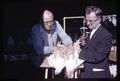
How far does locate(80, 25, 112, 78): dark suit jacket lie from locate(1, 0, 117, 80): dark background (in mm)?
728

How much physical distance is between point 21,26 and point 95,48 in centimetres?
168

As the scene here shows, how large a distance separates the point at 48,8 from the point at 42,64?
1.22m

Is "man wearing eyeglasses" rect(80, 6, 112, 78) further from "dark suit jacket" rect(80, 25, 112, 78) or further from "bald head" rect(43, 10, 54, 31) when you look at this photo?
"bald head" rect(43, 10, 54, 31)

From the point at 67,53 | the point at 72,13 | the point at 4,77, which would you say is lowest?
the point at 4,77

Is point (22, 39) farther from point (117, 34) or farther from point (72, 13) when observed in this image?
point (117, 34)

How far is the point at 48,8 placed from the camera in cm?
816

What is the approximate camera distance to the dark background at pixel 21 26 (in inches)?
320

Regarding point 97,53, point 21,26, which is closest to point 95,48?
point 97,53

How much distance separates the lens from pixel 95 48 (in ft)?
26.4

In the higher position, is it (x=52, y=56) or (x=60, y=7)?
(x=60, y=7)

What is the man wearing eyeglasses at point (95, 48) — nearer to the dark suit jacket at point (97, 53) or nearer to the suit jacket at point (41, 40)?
the dark suit jacket at point (97, 53)

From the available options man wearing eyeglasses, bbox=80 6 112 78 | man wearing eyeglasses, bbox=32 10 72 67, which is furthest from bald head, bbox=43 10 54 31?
man wearing eyeglasses, bbox=80 6 112 78

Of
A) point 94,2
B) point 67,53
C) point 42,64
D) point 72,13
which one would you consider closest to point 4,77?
point 42,64

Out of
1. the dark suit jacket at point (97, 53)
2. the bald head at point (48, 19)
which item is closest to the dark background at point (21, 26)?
the bald head at point (48, 19)
